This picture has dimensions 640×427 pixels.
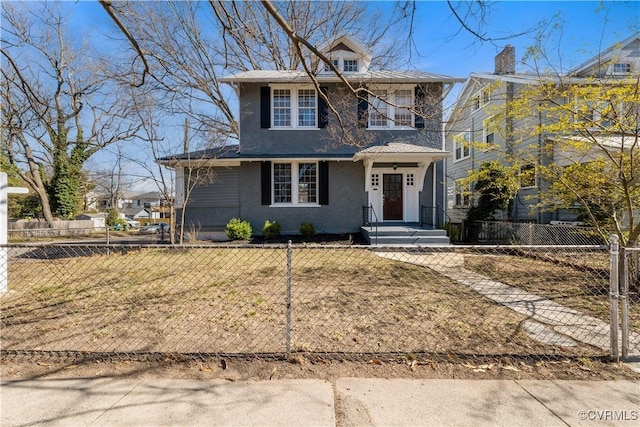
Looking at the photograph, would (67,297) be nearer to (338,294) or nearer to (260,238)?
(338,294)

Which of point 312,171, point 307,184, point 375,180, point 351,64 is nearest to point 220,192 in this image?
point 307,184

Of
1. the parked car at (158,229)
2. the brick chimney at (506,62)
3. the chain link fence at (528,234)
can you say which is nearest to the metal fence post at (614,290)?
the chain link fence at (528,234)

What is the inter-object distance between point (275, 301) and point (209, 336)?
144 centimetres

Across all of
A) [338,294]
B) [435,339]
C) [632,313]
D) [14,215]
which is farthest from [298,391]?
[14,215]

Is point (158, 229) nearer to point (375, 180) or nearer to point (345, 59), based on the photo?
point (375, 180)

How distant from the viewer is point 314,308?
4.58 meters

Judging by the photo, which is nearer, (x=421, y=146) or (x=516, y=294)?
(x=516, y=294)

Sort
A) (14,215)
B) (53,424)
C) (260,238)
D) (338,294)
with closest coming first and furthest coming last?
1. (53,424)
2. (338,294)
3. (260,238)
4. (14,215)

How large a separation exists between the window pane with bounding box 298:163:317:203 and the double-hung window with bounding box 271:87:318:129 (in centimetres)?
185

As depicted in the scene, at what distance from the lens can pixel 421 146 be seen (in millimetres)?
13031

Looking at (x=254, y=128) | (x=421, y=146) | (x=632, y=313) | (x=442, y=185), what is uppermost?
(x=254, y=128)

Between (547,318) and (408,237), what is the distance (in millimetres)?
6762

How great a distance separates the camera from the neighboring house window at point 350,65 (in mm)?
14641

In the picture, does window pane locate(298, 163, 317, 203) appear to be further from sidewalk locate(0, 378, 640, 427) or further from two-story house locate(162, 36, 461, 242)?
sidewalk locate(0, 378, 640, 427)
